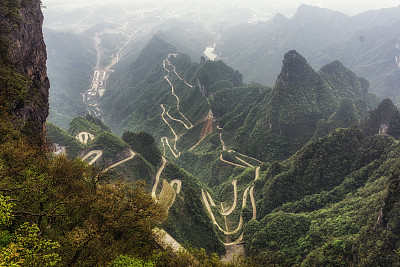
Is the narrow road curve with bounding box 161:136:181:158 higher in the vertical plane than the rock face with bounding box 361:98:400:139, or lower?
lower

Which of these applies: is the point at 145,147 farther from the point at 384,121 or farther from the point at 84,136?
the point at 384,121

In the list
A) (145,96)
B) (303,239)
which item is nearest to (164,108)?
(145,96)

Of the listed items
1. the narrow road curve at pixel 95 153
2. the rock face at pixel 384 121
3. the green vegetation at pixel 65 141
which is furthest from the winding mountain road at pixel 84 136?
the rock face at pixel 384 121

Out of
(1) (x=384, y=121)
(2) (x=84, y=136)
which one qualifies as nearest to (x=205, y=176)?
(2) (x=84, y=136)

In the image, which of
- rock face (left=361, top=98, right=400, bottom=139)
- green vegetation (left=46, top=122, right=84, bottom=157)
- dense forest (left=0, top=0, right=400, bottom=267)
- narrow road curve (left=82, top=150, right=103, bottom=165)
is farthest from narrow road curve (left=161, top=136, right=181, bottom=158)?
rock face (left=361, top=98, right=400, bottom=139)

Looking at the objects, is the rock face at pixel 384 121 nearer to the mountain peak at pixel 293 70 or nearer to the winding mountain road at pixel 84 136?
the mountain peak at pixel 293 70

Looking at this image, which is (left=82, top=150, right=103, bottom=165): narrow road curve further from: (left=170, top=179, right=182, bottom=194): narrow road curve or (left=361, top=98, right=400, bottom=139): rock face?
(left=361, top=98, right=400, bottom=139): rock face

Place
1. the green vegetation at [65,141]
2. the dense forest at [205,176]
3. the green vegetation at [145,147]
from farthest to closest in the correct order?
the green vegetation at [145,147]
the green vegetation at [65,141]
the dense forest at [205,176]

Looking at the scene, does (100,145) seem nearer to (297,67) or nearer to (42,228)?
(42,228)
